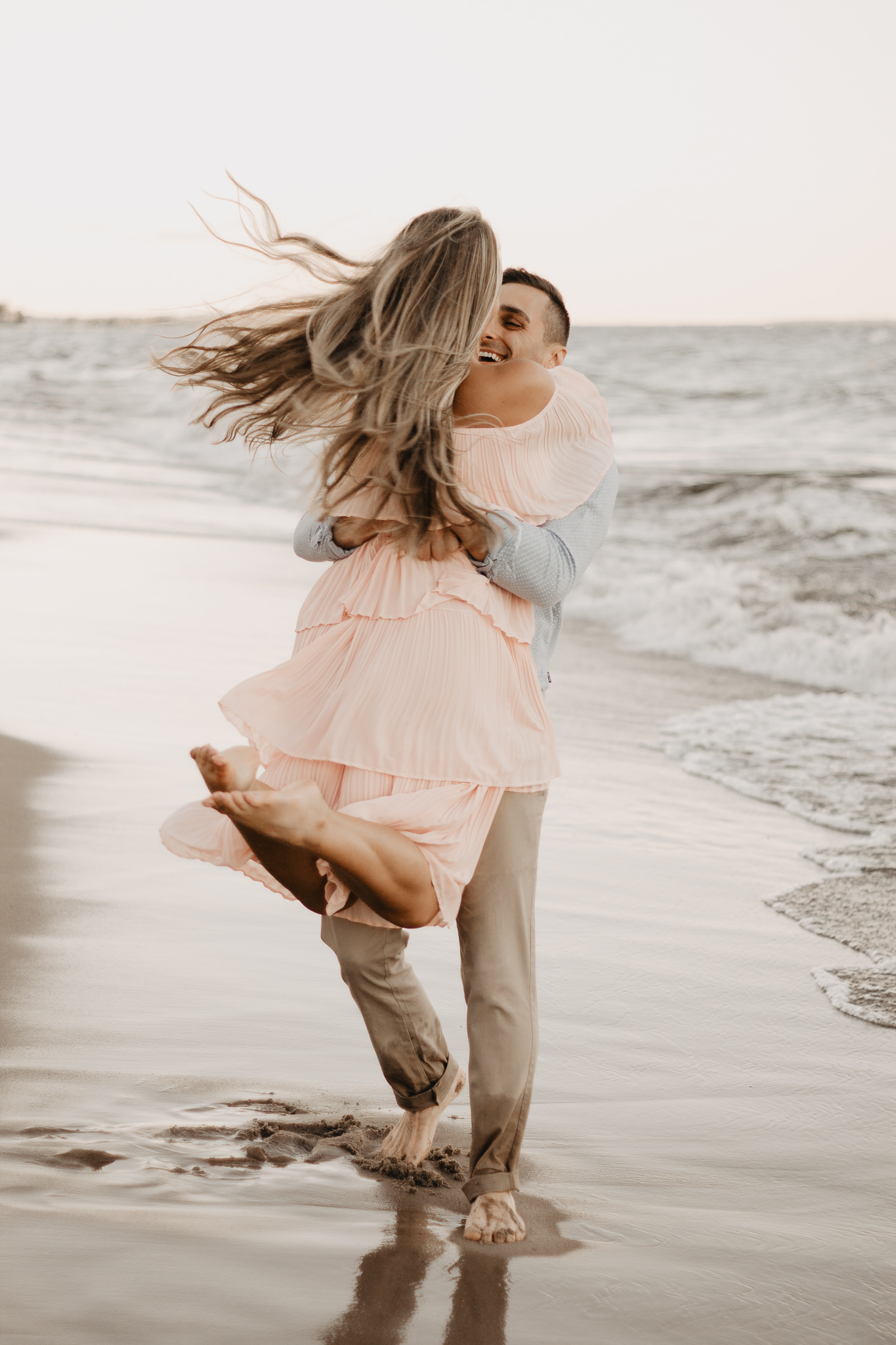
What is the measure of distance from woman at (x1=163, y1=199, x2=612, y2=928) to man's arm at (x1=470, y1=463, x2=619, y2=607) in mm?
36

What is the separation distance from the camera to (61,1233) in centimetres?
219

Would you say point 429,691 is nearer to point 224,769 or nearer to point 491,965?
point 224,769

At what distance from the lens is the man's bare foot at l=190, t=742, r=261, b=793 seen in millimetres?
2258

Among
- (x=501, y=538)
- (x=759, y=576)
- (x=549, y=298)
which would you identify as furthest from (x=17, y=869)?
(x=759, y=576)

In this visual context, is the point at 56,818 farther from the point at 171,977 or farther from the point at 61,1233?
the point at 61,1233

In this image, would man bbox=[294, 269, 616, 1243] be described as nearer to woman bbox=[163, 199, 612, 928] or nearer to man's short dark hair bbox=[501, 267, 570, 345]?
woman bbox=[163, 199, 612, 928]

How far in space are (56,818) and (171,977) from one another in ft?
4.38

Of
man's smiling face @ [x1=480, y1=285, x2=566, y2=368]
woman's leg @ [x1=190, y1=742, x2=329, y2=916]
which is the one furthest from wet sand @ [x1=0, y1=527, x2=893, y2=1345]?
man's smiling face @ [x1=480, y1=285, x2=566, y2=368]

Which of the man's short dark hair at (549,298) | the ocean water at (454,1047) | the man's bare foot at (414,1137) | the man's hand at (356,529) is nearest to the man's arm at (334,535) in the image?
the man's hand at (356,529)

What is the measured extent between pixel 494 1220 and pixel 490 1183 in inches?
3.0

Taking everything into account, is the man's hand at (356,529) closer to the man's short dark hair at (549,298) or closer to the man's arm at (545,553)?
the man's arm at (545,553)

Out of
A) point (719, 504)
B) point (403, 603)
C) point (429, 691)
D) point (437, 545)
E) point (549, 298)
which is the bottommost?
point (719, 504)

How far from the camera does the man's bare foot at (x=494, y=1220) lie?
239cm

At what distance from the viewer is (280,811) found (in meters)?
2.24
